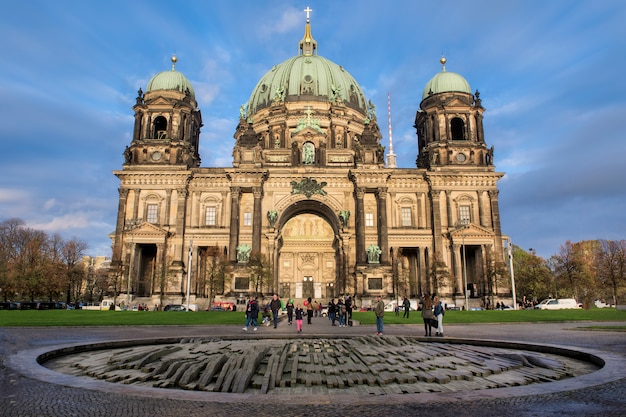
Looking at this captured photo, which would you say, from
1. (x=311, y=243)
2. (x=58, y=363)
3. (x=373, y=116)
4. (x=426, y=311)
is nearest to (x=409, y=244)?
(x=311, y=243)

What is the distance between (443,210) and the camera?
58.8 meters

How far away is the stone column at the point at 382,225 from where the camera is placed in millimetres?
56428

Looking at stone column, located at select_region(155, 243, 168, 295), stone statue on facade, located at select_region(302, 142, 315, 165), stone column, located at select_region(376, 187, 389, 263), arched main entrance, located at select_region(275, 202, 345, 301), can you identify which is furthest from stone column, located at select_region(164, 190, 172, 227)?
stone column, located at select_region(376, 187, 389, 263)

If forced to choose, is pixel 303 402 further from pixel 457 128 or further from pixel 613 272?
pixel 613 272

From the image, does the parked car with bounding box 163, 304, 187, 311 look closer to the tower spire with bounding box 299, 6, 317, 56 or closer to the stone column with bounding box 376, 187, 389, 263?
the stone column with bounding box 376, 187, 389, 263

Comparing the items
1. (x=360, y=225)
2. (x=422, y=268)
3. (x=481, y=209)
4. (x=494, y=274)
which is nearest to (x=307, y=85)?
(x=360, y=225)

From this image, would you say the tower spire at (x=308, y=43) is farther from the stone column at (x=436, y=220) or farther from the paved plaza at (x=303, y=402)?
the paved plaza at (x=303, y=402)

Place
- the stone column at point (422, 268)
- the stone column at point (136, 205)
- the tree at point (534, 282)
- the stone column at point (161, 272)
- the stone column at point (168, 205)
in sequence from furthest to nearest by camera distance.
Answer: the tree at point (534, 282) → the stone column at point (168, 205) → the stone column at point (136, 205) → the stone column at point (422, 268) → the stone column at point (161, 272)

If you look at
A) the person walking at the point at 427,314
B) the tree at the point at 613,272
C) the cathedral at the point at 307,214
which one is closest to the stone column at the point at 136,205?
the cathedral at the point at 307,214

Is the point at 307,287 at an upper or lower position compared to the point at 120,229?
lower

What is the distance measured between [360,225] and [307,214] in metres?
10.9

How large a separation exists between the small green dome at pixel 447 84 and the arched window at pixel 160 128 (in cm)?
3538

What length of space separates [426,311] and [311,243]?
46.1 m

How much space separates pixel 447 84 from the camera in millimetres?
63781
